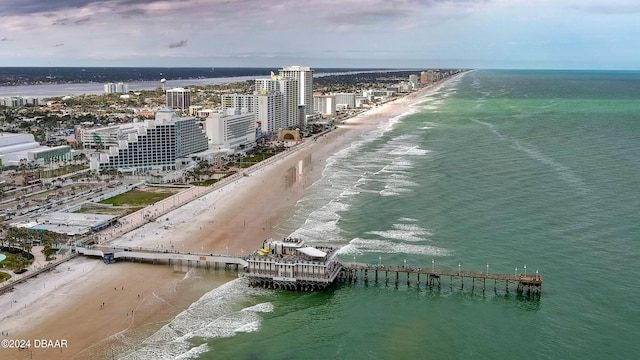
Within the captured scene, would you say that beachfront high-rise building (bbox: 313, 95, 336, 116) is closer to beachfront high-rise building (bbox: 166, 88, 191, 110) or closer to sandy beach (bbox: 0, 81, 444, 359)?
beachfront high-rise building (bbox: 166, 88, 191, 110)

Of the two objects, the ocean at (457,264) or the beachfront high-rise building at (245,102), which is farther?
the beachfront high-rise building at (245,102)

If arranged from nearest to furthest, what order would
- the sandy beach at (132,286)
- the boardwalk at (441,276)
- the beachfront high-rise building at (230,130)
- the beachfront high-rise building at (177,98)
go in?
the sandy beach at (132,286)
the boardwalk at (441,276)
the beachfront high-rise building at (230,130)
the beachfront high-rise building at (177,98)

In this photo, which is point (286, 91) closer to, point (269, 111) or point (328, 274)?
point (269, 111)

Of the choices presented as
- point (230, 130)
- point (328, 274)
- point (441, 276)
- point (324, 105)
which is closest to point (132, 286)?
point (328, 274)

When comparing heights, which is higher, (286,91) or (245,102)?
(286,91)

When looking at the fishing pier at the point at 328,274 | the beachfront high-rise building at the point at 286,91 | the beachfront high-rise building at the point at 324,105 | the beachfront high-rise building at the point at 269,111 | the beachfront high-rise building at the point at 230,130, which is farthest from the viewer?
the beachfront high-rise building at the point at 324,105

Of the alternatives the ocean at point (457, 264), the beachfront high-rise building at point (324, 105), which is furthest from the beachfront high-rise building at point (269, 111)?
the beachfront high-rise building at point (324, 105)

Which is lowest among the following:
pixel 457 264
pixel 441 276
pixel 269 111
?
pixel 441 276

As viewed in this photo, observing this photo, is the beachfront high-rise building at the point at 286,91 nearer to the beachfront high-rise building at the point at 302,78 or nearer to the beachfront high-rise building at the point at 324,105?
the beachfront high-rise building at the point at 302,78
